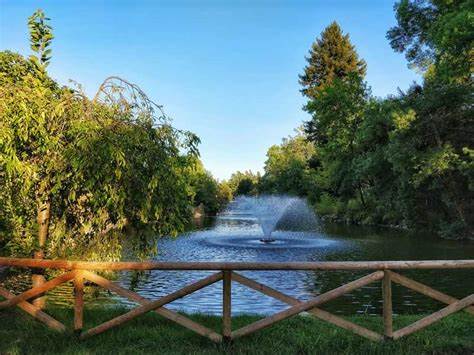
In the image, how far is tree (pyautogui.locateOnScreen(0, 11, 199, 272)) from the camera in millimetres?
6578

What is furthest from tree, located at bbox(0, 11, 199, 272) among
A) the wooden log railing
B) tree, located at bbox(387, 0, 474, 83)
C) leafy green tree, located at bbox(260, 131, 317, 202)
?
leafy green tree, located at bbox(260, 131, 317, 202)

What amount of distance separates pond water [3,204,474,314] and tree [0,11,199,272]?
1.12 m

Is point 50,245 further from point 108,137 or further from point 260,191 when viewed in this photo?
point 260,191

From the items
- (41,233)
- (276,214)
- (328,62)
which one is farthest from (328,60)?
(41,233)

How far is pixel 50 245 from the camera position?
304 inches

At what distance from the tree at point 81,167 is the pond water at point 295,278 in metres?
1.12

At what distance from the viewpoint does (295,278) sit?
1659 cm

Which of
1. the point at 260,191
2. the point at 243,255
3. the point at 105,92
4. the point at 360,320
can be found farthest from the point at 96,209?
the point at 260,191

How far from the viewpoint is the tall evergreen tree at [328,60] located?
234ft

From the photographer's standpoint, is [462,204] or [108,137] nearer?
[108,137]

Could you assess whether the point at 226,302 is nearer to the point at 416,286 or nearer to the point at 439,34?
the point at 416,286

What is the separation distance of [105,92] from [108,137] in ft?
4.45

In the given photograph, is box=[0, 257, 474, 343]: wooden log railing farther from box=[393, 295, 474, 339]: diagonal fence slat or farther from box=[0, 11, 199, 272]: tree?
box=[0, 11, 199, 272]: tree

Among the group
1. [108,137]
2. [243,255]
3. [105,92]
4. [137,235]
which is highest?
[105,92]
